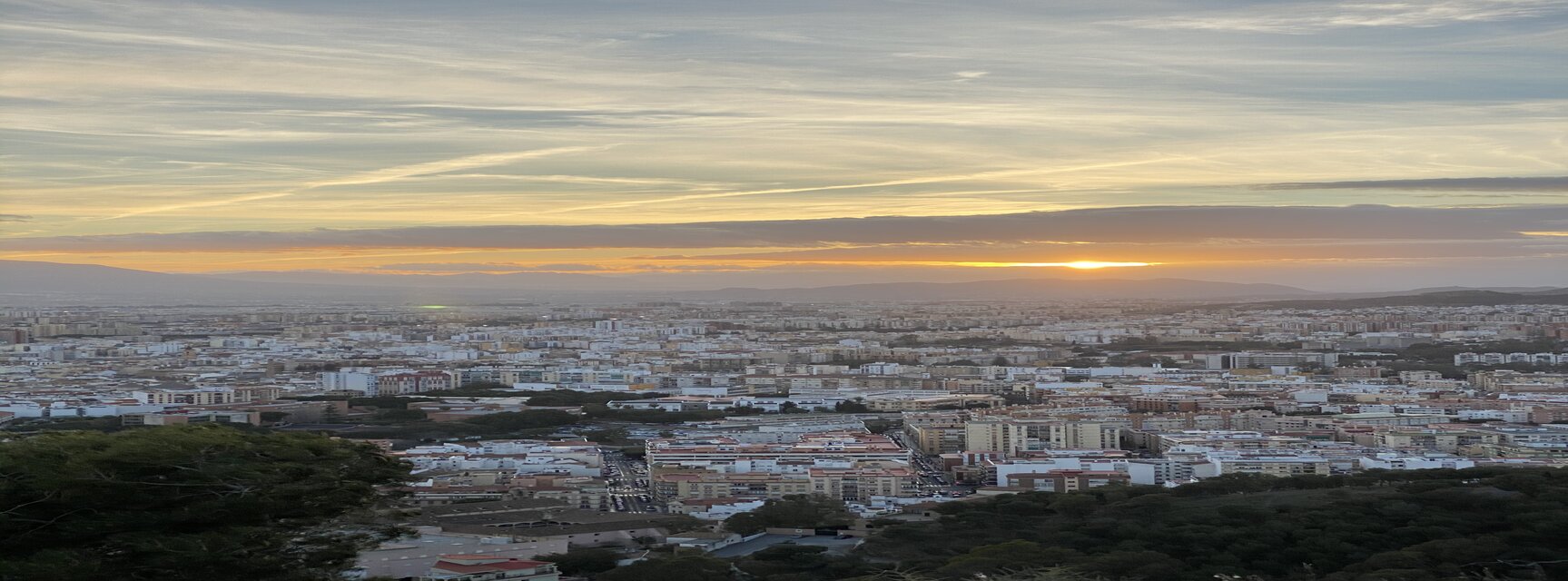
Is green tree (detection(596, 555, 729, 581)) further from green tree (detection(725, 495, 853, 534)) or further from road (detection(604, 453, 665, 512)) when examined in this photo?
road (detection(604, 453, 665, 512))

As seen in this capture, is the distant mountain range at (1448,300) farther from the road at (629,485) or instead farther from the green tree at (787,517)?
the green tree at (787,517)

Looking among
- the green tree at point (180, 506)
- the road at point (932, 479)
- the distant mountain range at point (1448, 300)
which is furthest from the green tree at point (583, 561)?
the distant mountain range at point (1448, 300)

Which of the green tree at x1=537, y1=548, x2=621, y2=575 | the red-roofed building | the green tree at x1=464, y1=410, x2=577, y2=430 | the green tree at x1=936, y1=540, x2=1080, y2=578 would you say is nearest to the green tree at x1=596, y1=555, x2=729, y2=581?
the green tree at x1=537, y1=548, x2=621, y2=575

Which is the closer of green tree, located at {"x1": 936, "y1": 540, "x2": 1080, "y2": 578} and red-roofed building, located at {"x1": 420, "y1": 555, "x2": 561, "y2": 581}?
red-roofed building, located at {"x1": 420, "y1": 555, "x2": 561, "y2": 581}

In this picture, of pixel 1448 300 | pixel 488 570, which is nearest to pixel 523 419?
pixel 488 570

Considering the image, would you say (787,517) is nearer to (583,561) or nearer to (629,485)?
(583,561)

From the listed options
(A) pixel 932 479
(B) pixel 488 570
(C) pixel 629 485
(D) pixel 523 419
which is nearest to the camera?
(B) pixel 488 570
